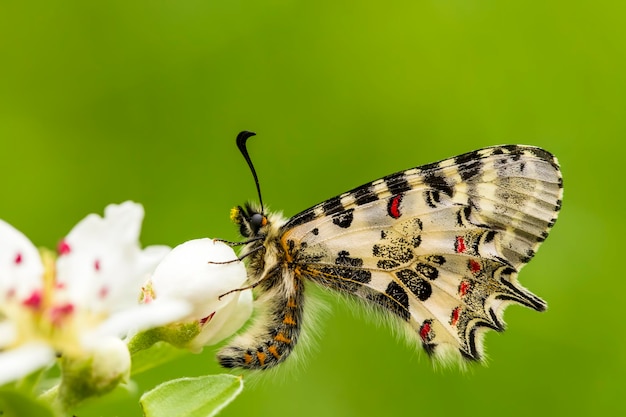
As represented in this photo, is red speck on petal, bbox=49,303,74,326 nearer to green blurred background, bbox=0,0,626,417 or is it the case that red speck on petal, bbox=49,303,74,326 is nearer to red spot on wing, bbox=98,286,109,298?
red spot on wing, bbox=98,286,109,298

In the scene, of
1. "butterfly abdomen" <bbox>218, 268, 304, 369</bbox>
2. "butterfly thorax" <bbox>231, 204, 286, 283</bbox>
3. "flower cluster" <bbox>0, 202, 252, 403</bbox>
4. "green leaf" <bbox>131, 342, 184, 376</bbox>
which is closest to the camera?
"flower cluster" <bbox>0, 202, 252, 403</bbox>

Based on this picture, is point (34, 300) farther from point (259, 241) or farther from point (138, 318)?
point (259, 241)

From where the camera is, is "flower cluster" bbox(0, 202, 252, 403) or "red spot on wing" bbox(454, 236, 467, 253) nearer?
"flower cluster" bbox(0, 202, 252, 403)

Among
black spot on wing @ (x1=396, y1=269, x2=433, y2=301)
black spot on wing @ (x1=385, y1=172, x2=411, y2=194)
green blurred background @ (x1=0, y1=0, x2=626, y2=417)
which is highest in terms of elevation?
green blurred background @ (x1=0, y1=0, x2=626, y2=417)

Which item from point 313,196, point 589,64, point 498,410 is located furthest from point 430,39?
point 498,410

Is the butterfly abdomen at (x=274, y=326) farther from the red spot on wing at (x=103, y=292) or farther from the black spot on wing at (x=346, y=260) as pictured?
the red spot on wing at (x=103, y=292)

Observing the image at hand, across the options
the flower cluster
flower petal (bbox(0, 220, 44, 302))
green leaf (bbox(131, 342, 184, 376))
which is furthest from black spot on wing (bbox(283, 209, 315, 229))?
flower petal (bbox(0, 220, 44, 302))

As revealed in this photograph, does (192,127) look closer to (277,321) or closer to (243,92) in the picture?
(243,92)
